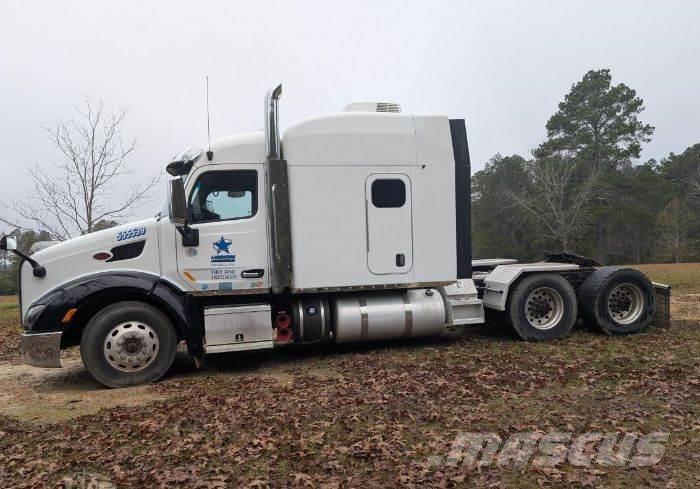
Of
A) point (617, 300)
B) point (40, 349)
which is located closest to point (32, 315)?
point (40, 349)

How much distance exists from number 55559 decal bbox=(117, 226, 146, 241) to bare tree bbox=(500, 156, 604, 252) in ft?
116

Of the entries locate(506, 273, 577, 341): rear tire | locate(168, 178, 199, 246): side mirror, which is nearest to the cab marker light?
locate(168, 178, 199, 246): side mirror

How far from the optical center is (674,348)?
746 centimetres

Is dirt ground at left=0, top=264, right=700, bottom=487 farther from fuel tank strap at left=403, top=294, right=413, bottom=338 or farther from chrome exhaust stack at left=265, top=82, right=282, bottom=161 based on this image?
chrome exhaust stack at left=265, top=82, right=282, bottom=161

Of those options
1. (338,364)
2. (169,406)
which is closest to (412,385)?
(338,364)

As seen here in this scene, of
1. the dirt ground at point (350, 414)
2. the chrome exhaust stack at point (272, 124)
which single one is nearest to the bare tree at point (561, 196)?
the dirt ground at point (350, 414)

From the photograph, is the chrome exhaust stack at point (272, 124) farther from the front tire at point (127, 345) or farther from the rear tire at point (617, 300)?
the rear tire at point (617, 300)

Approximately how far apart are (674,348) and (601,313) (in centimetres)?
128

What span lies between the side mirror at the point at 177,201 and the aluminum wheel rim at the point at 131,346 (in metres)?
1.44

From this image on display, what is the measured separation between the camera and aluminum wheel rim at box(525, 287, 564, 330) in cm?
851

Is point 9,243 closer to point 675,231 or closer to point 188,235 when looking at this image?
point 188,235

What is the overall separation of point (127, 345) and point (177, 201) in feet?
6.41

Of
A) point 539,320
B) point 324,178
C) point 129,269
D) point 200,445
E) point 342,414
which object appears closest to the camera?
point 200,445

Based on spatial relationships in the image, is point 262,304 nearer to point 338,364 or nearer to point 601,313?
point 338,364
